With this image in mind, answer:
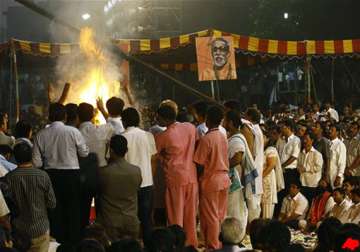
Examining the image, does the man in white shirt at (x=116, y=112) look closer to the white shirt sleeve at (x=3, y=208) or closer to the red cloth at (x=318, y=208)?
the white shirt sleeve at (x=3, y=208)

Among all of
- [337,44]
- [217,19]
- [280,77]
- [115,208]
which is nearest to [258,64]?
→ [337,44]

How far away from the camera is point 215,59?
631 inches

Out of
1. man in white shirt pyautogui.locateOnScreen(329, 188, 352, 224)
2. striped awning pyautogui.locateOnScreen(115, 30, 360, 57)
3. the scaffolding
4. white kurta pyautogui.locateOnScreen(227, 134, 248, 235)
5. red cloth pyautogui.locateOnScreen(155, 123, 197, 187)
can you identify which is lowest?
man in white shirt pyautogui.locateOnScreen(329, 188, 352, 224)

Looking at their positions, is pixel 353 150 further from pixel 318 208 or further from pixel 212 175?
pixel 212 175

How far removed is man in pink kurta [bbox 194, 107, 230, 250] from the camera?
8102 mm

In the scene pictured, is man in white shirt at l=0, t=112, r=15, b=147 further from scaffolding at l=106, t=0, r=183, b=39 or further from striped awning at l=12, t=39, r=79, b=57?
scaffolding at l=106, t=0, r=183, b=39

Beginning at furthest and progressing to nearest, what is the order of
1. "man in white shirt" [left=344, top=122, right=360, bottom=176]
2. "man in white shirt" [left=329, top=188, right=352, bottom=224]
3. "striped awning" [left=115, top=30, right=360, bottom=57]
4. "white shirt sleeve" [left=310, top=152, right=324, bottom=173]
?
"striped awning" [left=115, top=30, right=360, bottom=57] → "man in white shirt" [left=344, top=122, right=360, bottom=176] → "white shirt sleeve" [left=310, top=152, right=324, bottom=173] → "man in white shirt" [left=329, top=188, right=352, bottom=224]

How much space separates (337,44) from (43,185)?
14.6 meters

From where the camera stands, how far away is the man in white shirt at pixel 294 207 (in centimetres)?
1112

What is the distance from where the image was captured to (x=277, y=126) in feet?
39.2

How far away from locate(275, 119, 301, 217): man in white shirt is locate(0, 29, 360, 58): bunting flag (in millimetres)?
6575

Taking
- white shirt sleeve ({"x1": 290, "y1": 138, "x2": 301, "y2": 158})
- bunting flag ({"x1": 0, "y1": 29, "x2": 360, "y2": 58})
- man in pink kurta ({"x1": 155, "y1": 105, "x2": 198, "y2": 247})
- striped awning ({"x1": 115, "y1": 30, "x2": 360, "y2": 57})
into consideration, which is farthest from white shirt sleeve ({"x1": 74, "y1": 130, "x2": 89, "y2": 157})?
striped awning ({"x1": 115, "y1": 30, "x2": 360, "y2": 57})

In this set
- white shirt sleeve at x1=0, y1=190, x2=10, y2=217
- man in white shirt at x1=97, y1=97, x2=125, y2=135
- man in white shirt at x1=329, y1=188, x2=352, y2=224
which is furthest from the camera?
man in white shirt at x1=329, y1=188, x2=352, y2=224

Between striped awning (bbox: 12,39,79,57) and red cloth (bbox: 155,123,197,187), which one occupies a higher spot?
striped awning (bbox: 12,39,79,57)
